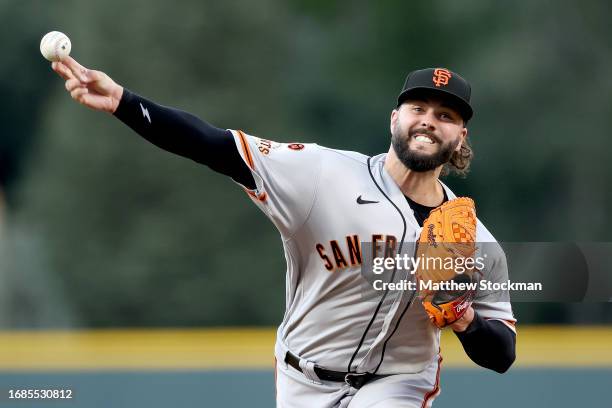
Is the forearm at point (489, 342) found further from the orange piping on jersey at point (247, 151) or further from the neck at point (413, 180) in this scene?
the orange piping on jersey at point (247, 151)

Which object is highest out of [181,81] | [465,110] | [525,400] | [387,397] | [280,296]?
[181,81]

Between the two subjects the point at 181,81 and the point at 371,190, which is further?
the point at 181,81

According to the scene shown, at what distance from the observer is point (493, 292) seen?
4.17 metres

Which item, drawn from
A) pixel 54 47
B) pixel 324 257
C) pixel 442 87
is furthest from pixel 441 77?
pixel 54 47

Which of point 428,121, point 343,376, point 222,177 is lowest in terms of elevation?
point 343,376

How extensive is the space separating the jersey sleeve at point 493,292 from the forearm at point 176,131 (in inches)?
36.9

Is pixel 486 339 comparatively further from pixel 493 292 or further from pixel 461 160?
pixel 461 160

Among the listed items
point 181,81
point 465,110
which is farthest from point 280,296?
point 465,110

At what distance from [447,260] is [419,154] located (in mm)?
422

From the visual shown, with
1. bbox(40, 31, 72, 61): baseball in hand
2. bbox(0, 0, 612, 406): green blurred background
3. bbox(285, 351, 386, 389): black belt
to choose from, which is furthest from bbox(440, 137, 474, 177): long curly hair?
bbox(0, 0, 612, 406): green blurred background

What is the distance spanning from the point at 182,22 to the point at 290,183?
1153 centimetres

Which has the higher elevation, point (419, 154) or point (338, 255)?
point (419, 154)

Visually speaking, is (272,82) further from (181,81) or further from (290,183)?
(290,183)

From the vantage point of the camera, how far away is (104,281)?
14.6m
